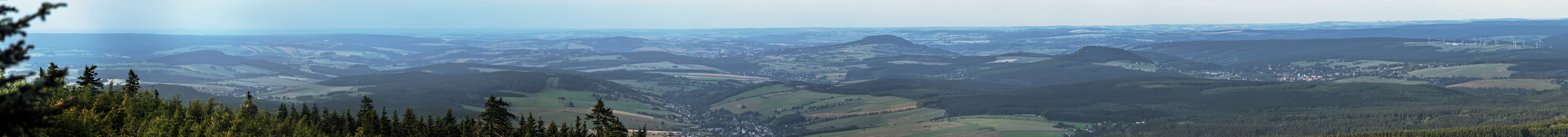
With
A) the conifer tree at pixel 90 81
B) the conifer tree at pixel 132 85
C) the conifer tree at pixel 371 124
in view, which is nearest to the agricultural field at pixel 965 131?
the conifer tree at pixel 371 124

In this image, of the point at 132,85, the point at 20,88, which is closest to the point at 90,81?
the point at 132,85

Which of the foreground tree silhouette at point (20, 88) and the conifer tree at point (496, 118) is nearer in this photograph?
the foreground tree silhouette at point (20, 88)

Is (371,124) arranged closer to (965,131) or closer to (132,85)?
(132,85)

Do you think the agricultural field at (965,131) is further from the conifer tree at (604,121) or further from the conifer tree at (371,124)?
the conifer tree at (604,121)

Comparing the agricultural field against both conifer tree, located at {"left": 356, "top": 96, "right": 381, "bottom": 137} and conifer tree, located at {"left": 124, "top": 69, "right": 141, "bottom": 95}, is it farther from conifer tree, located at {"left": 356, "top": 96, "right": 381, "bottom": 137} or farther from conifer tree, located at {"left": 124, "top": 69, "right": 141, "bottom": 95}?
conifer tree, located at {"left": 124, "top": 69, "right": 141, "bottom": 95}

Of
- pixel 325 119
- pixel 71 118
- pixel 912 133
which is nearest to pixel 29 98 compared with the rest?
pixel 71 118

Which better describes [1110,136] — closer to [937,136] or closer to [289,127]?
[937,136]
